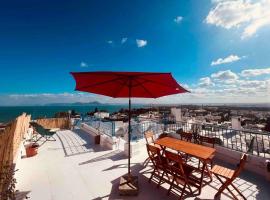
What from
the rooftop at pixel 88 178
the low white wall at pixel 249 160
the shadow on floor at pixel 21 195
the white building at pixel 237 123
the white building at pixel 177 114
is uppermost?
the white building at pixel 177 114

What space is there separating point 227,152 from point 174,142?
Result: 7.47 feet

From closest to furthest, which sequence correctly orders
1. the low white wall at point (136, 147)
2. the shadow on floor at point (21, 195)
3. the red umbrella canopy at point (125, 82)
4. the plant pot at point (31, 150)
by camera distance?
the red umbrella canopy at point (125, 82)
the shadow on floor at point (21, 195)
the low white wall at point (136, 147)
the plant pot at point (31, 150)

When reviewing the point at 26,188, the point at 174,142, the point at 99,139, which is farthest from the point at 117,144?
the point at 26,188

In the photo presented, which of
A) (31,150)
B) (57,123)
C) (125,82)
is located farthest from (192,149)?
(57,123)

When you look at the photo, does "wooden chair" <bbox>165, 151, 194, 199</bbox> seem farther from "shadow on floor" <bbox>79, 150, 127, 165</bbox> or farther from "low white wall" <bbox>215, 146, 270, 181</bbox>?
"shadow on floor" <bbox>79, 150, 127, 165</bbox>

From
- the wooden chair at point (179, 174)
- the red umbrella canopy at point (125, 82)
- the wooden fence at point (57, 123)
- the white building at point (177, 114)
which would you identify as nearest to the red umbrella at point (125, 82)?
the red umbrella canopy at point (125, 82)

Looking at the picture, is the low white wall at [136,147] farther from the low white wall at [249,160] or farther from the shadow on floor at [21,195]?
the shadow on floor at [21,195]

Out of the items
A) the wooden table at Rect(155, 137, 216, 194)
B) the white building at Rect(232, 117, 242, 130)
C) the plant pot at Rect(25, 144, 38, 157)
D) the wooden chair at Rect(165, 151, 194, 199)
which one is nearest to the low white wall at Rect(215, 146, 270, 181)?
the wooden table at Rect(155, 137, 216, 194)

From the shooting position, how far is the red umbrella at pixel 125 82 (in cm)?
328

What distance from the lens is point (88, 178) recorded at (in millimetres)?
4637

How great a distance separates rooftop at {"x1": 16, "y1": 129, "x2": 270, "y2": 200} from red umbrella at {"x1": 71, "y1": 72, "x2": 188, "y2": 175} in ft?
7.54

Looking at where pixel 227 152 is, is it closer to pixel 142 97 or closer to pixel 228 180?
pixel 228 180

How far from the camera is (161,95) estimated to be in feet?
16.4

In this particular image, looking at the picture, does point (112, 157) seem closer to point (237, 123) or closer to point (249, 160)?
point (249, 160)
